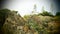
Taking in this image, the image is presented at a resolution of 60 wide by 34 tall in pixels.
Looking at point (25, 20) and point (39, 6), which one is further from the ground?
point (39, 6)

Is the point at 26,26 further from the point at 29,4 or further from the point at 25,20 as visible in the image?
the point at 29,4

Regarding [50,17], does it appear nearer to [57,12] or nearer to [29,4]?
[57,12]

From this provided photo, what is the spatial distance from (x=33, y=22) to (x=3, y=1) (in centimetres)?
85

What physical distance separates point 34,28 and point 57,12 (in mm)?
→ 692

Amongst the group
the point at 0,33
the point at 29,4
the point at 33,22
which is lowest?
the point at 0,33

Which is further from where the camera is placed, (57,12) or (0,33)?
(57,12)

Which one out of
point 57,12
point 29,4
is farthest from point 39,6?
point 57,12

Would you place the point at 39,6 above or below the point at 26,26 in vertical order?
above

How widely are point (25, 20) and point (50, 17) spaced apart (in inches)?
23.7

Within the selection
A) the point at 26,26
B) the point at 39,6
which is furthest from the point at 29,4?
the point at 26,26

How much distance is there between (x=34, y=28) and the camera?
10.1 feet

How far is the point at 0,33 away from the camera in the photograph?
9.86ft

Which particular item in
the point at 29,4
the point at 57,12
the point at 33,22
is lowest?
the point at 33,22

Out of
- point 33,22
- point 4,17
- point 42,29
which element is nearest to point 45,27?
point 42,29
